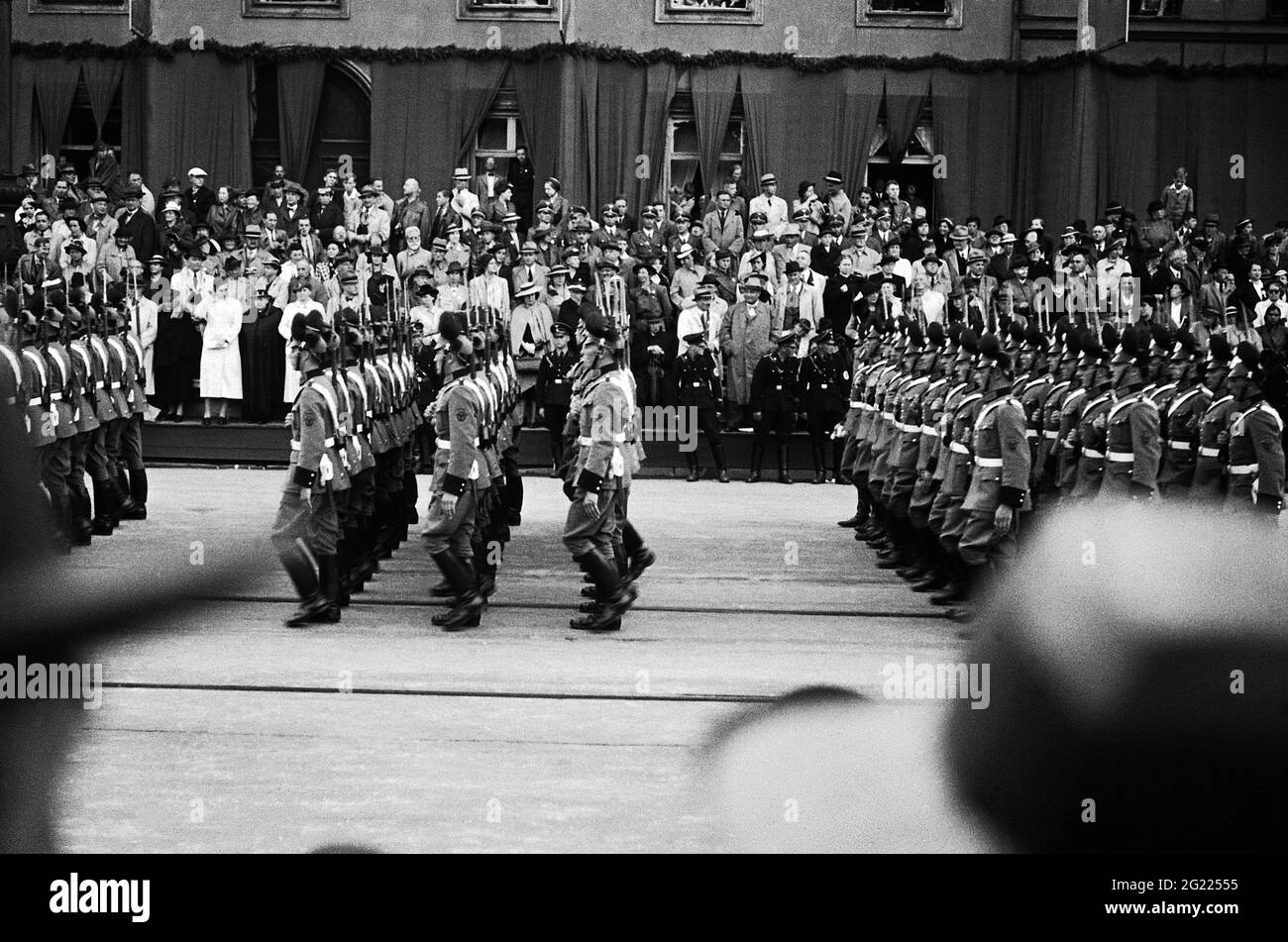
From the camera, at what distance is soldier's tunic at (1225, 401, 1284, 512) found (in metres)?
12.8

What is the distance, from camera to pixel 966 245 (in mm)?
24891

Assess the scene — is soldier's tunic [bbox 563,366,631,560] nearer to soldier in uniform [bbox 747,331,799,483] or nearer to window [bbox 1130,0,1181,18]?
soldier in uniform [bbox 747,331,799,483]

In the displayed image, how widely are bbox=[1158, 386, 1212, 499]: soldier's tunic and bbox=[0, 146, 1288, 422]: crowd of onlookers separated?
6347 mm

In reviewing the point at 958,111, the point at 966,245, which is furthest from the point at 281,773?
the point at 958,111

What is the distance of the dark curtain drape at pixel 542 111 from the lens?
30500 millimetres

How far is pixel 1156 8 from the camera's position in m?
30.8

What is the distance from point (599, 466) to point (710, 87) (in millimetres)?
19780

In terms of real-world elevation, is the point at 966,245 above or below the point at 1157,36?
below

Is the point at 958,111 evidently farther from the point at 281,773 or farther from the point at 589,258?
the point at 281,773

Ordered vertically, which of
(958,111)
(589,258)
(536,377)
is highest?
(958,111)

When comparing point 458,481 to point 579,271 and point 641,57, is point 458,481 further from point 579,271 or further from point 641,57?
point 641,57

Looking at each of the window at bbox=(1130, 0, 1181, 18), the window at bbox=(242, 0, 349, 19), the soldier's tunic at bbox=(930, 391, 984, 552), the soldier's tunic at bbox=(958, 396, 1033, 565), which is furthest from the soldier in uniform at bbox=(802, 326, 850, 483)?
the window at bbox=(242, 0, 349, 19)

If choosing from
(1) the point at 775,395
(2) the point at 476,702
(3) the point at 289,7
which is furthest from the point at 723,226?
(2) the point at 476,702

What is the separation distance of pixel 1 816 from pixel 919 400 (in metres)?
13.4
